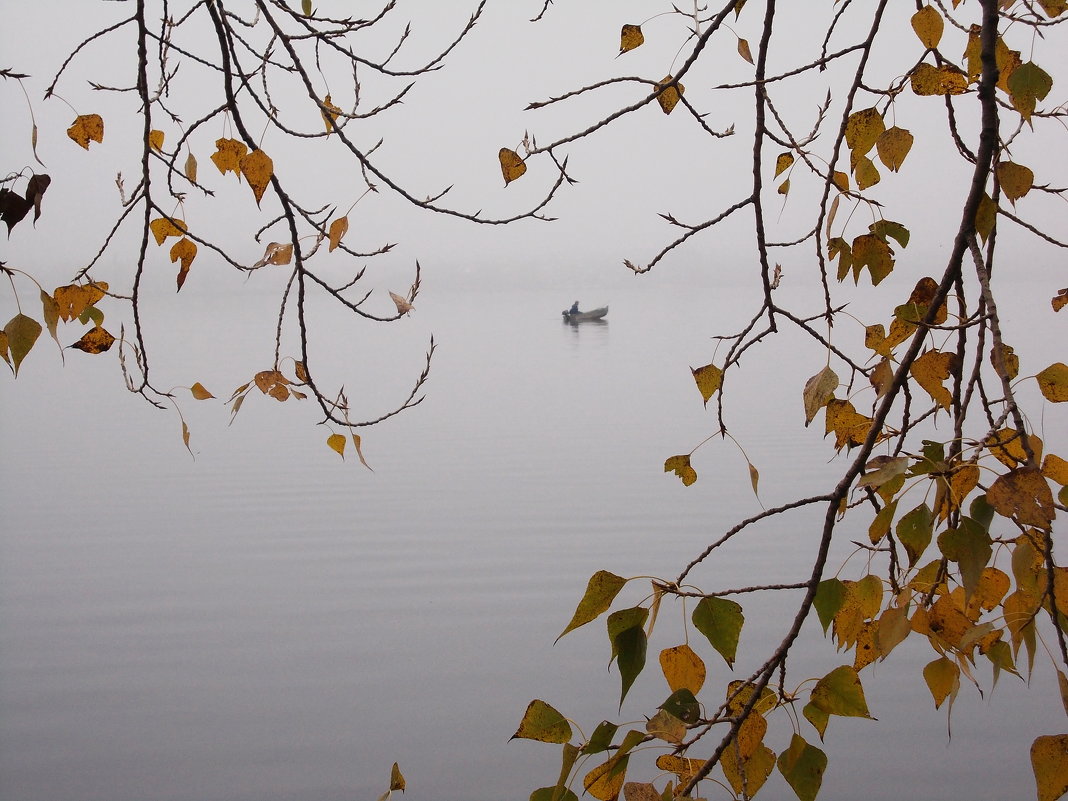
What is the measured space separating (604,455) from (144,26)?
7773mm

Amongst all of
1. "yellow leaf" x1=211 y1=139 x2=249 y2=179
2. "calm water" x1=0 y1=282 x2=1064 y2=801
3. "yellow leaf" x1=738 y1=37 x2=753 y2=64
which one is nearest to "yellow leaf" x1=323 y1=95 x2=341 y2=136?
"yellow leaf" x1=211 y1=139 x2=249 y2=179

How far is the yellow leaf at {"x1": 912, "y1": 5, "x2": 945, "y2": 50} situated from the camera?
32.2 inches

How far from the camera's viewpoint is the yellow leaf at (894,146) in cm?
88

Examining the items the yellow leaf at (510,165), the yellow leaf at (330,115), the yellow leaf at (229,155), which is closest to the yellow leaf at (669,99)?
the yellow leaf at (510,165)

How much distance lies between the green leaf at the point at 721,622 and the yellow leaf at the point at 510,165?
506 millimetres

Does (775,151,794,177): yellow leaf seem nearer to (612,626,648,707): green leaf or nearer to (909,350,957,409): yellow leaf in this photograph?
(909,350,957,409): yellow leaf

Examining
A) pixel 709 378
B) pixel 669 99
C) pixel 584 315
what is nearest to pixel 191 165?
pixel 669 99

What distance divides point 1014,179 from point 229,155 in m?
0.77

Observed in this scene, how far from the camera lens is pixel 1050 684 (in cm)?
414

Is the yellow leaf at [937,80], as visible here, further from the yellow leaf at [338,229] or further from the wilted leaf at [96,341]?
the wilted leaf at [96,341]

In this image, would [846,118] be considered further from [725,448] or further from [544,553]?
[725,448]

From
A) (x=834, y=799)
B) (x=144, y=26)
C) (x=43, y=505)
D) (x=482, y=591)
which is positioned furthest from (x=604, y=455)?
(x=144, y=26)

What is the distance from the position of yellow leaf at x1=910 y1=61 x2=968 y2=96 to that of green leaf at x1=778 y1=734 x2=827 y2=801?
2.06 ft

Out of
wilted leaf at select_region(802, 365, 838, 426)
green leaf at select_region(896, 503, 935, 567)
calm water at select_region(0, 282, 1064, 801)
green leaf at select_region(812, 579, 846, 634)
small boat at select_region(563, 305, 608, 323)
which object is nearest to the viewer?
green leaf at select_region(896, 503, 935, 567)
